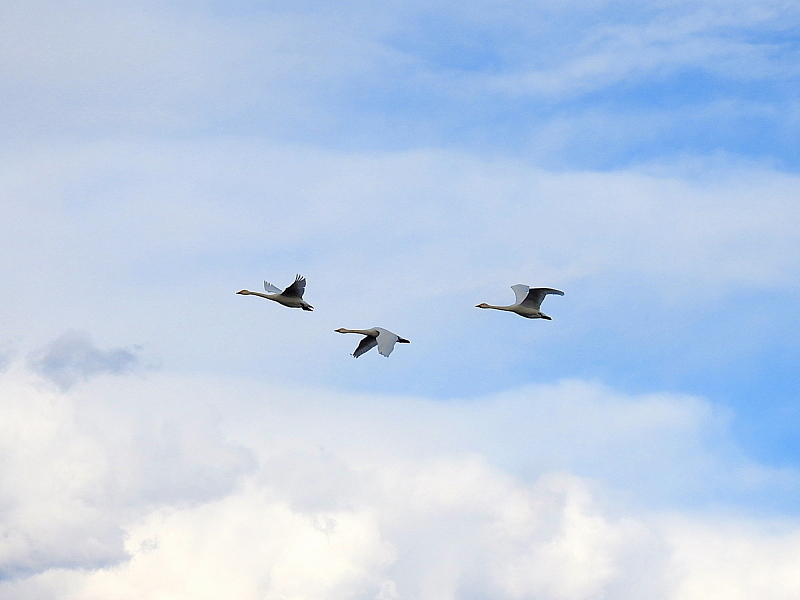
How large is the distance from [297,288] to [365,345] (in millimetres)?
10536

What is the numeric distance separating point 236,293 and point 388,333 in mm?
22561

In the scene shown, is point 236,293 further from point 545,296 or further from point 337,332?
point 545,296

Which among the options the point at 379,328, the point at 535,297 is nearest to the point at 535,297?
the point at 535,297

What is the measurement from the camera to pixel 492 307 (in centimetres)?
13712

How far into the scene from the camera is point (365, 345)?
132500mm

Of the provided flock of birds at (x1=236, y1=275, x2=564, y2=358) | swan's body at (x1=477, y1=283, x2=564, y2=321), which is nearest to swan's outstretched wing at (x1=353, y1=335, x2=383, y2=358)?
flock of birds at (x1=236, y1=275, x2=564, y2=358)

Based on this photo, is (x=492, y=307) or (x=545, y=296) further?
(x=492, y=307)

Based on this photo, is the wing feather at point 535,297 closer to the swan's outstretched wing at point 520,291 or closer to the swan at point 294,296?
the swan's outstretched wing at point 520,291

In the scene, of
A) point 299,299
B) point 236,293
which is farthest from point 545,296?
point 236,293

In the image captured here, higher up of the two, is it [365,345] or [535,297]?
[535,297]

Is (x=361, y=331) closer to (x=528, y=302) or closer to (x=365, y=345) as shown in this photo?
(x=365, y=345)

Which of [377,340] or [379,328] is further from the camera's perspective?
[379,328]

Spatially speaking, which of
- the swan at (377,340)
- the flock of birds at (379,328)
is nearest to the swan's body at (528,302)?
the flock of birds at (379,328)

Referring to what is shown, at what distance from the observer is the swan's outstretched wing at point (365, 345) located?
431ft
